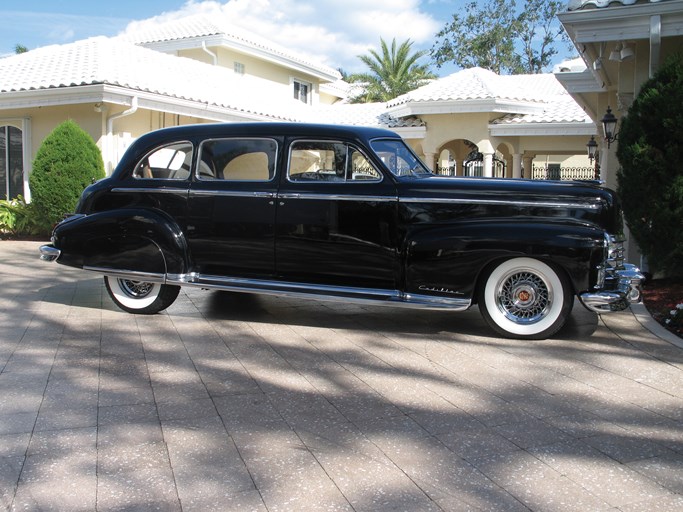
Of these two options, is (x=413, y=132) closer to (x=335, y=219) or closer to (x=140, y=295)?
(x=140, y=295)

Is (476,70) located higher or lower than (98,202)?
higher

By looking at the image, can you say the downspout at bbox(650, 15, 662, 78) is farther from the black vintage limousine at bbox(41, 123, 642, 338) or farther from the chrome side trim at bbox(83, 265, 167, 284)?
the chrome side trim at bbox(83, 265, 167, 284)

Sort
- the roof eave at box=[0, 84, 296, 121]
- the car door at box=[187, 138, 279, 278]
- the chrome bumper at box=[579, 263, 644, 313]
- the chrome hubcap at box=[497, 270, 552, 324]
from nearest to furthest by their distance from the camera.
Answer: the chrome bumper at box=[579, 263, 644, 313]
the chrome hubcap at box=[497, 270, 552, 324]
the car door at box=[187, 138, 279, 278]
the roof eave at box=[0, 84, 296, 121]

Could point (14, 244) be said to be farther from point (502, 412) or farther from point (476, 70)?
point (476, 70)

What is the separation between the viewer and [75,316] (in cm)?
702

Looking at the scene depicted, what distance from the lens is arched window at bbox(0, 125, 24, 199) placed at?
15.8 m

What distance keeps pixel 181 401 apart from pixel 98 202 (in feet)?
11.2

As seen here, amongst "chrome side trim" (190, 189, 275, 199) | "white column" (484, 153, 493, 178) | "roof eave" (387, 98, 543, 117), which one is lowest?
"chrome side trim" (190, 189, 275, 199)

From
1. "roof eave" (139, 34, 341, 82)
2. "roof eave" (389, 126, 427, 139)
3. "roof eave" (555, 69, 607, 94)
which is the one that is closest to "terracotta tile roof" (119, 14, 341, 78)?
"roof eave" (139, 34, 341, 82)

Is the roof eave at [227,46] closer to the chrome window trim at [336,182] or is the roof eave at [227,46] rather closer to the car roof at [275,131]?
the car roof at [275,131]

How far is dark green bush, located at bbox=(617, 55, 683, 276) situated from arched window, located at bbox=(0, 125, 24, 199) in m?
13.6

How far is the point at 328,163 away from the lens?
21.0ft

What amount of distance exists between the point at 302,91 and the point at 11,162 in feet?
52.1

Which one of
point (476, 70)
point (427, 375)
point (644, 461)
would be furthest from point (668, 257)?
point (476, 70)
